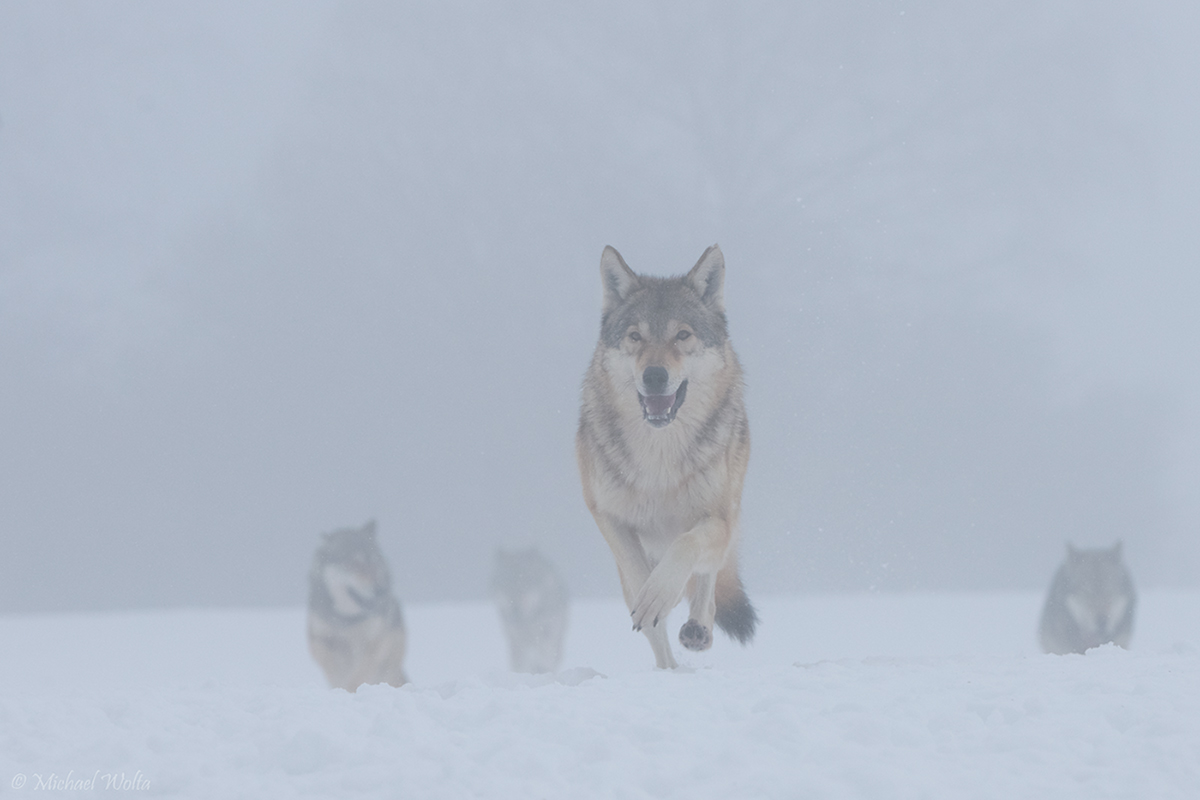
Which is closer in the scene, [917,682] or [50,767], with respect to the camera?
[50,767]

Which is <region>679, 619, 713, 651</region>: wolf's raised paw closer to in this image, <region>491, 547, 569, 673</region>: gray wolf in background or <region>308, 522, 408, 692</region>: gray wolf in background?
<region>308, 522, 408, 692</region>: gray wolf in background

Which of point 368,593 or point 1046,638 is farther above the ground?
point 368,593

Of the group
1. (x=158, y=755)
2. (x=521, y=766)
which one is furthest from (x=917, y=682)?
(x=158, y=755)

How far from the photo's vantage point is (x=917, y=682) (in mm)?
3340

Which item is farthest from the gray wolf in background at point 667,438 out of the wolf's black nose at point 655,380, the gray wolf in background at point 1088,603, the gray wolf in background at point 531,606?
the gray wolf in background at point 531,606

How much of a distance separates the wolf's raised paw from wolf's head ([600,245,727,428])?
30.5 inches

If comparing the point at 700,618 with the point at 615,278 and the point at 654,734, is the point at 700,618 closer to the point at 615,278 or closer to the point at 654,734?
the point at 654,734

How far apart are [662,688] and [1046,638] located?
6803 millimetres

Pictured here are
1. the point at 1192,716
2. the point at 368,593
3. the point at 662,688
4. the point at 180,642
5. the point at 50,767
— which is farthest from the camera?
the point at 180,642

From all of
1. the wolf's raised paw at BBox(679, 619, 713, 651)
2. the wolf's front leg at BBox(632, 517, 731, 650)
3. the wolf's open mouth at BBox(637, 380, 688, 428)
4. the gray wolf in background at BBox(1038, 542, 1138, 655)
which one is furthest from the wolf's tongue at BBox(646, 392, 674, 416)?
the gray wolf in background at BBox(1038, 542, 1138, 655)

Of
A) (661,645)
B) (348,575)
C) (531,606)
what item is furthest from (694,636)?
(531,606)

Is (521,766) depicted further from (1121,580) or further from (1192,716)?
(1121,580)

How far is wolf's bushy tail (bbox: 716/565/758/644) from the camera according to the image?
4.48 metres

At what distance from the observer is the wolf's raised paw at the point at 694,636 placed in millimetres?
3768
